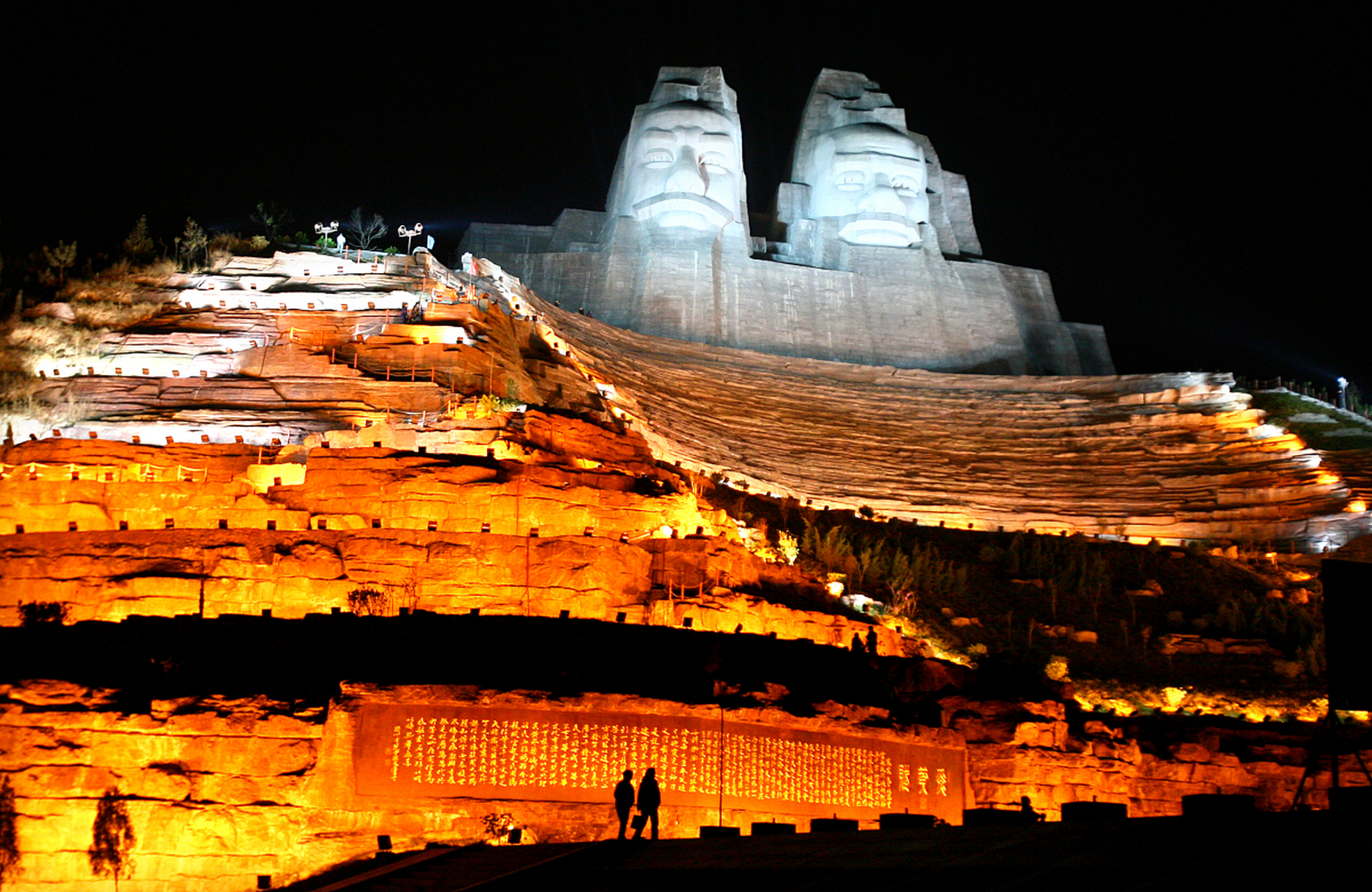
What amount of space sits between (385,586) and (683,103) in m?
25.2

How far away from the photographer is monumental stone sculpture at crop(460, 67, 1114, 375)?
33.1 m

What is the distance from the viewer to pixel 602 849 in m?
8.67

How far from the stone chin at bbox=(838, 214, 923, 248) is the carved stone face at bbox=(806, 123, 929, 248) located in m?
0.02

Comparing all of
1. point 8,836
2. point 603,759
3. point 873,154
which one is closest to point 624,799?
point 603,759

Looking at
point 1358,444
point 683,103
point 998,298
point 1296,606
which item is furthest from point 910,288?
point 1296,606

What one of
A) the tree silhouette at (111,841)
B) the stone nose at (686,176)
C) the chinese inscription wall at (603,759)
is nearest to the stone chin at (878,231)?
A: the stone nose at (686,176)

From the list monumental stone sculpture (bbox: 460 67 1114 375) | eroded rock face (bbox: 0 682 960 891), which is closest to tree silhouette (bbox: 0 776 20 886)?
eroded rock face (bbox: 0 682 960 891)

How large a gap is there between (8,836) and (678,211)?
26493mm

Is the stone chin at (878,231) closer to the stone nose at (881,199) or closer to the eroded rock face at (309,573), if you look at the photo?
the stone nose at (881,199)

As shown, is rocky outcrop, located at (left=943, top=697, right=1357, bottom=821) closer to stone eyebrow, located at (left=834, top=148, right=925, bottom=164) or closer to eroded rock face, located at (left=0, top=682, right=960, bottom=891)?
eroded rock face, located at (left=0, top=682, right=960, bottom=891)

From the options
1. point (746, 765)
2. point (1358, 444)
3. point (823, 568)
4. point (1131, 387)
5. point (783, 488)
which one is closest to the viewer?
point (746, 765)

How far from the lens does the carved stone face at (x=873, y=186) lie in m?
36.7

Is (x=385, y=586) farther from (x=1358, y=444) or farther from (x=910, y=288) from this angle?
(x=910, y=288)

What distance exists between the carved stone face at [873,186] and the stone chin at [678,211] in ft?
14.0
